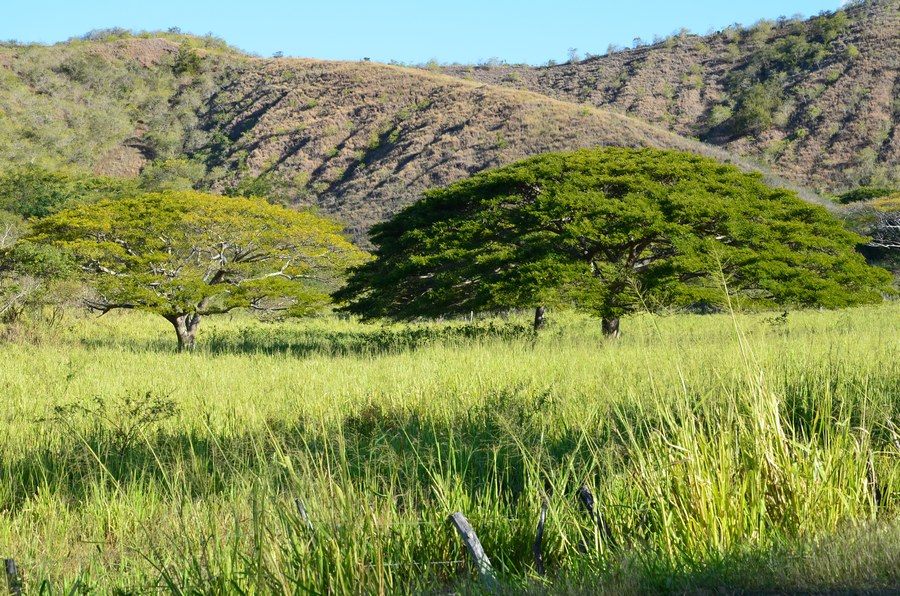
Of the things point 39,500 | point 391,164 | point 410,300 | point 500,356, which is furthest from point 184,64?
point 39,500

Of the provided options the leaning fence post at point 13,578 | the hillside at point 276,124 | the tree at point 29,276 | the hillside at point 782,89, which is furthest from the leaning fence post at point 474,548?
the hillside at point 782,89

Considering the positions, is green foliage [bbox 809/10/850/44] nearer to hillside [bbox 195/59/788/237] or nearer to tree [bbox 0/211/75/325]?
hillside [bbox 195/59/788/237]

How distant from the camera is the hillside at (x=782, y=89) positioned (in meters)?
51.7

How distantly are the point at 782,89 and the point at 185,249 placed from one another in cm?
5094

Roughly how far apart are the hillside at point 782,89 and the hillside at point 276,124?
8686mm

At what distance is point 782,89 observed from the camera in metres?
59.1

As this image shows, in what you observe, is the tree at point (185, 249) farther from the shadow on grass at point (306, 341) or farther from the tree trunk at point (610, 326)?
the tree trunk at point (610, 326)

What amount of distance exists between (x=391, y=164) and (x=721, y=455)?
51.3m

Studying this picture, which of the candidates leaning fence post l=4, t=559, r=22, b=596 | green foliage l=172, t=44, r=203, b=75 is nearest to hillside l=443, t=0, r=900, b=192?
green foliage l=172, t=44, r=203, b=75

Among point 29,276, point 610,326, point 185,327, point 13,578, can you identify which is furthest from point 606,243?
point 13,578

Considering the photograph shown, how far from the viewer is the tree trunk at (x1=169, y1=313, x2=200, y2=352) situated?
1828 cm

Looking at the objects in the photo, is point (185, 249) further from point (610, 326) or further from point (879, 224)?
point (879, 224)

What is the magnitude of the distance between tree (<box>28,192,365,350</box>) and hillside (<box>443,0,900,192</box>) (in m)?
38.3

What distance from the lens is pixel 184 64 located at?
7675cm
